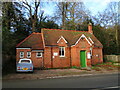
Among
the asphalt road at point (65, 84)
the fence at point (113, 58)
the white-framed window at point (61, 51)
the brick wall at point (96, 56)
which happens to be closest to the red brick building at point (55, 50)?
the white-framed window at point (61, 51)

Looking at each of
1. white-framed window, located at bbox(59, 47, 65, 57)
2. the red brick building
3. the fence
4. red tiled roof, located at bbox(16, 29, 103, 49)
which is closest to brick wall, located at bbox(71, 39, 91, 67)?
the red brick building

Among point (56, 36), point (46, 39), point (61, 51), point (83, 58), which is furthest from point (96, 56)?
point (46, 39)

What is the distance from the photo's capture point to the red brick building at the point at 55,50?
2044 cm

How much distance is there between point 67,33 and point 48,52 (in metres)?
6.38

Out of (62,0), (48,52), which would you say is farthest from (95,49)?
(62,0)

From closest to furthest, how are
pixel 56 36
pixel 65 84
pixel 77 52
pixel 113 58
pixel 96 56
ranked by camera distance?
1. pixel 65 84
2. pixel 77 52
3. pixel 56 36
4. pixel 96 56
5. pixel 113 58

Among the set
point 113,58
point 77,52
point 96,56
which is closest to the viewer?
point 77,52

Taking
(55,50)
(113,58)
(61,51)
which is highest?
(55,50)

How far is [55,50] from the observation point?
20891 mm

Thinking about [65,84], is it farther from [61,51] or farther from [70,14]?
[70,14]

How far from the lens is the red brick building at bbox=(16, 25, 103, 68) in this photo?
20.4 meters

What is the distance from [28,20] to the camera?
3566cm

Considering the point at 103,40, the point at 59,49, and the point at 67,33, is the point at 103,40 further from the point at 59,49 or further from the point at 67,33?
the point at 59,49

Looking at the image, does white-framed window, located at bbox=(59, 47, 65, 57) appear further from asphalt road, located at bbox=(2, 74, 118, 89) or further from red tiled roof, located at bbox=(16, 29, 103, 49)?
asphalt road, located at bbox=(2, 74, 118, 89)
